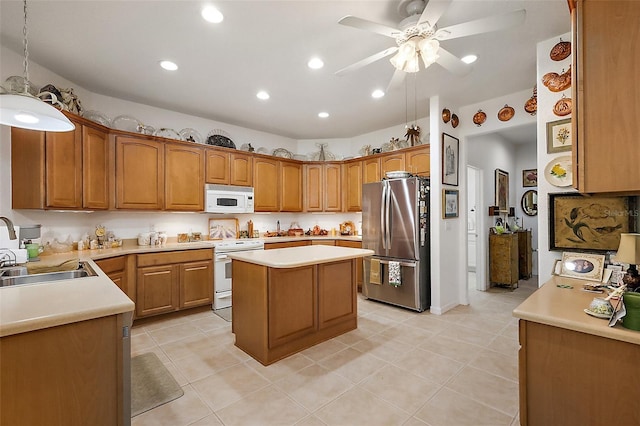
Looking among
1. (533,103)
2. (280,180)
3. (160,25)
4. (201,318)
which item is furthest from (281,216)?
(533,103)

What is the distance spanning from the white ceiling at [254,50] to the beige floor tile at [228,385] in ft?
9.16

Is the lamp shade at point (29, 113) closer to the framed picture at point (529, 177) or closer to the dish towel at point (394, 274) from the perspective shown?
the dish towel at point (394, 274)

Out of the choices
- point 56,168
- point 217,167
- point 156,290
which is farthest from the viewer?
point 217,167

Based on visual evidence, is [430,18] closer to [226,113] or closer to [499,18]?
[499,18]

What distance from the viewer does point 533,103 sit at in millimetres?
3324

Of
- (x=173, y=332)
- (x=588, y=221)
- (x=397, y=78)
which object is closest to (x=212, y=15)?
(x=397, y=78)

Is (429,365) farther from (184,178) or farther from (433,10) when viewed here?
(184,178)

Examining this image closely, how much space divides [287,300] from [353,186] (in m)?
3.01

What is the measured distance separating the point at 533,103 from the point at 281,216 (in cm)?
413

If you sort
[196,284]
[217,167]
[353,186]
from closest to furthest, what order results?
[196,284], [217,167], [353,186]

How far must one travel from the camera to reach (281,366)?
245 centimetres

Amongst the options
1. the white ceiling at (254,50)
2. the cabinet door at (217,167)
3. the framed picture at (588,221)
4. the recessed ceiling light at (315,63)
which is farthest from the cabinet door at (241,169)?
the framed picture at (588,221)

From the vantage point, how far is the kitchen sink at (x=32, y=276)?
6.03 ft

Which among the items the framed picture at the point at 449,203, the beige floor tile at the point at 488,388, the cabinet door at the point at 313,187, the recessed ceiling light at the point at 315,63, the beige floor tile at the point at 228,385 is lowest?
the beige floor tile at the point at 228,385
